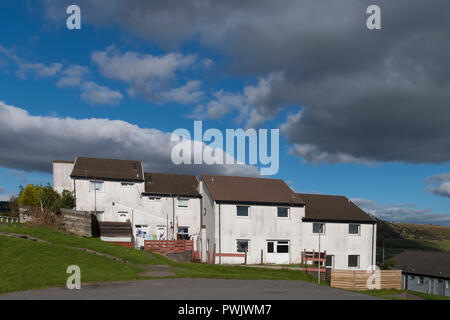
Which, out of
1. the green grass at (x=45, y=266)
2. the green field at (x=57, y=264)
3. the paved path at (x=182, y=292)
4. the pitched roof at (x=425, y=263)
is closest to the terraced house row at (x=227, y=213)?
the green field at (x=57, y=264)

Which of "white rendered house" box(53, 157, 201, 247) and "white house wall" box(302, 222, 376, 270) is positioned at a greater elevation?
"white rendered house" box(53, 157, 201, 247)

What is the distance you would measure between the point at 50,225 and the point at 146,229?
9674 millimetres

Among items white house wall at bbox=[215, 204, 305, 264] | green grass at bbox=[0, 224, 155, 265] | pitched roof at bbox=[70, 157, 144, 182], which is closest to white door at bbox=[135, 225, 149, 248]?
pitched roof at bbox=[70, 157, 144, 182]

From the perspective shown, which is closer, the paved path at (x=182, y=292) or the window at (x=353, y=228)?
the paved path at (x=182, y=292)

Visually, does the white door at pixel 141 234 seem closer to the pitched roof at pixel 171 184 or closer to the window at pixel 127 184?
the pitched roof at pixel 171 184

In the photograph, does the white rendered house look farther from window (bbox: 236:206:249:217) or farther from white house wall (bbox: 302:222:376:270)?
white house wall (bbox: 302:222:376:270)

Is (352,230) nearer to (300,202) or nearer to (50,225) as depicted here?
(300,202)

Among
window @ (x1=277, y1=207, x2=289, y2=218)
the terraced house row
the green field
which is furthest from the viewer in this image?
window @ (x1=277, y1=207, x2=289, y2=218)

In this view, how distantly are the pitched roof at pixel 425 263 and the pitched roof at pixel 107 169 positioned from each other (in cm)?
3849

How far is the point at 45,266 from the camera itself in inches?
704

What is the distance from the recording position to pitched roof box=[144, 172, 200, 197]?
130 feet

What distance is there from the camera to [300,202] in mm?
36812

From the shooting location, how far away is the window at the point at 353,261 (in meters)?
37.8
